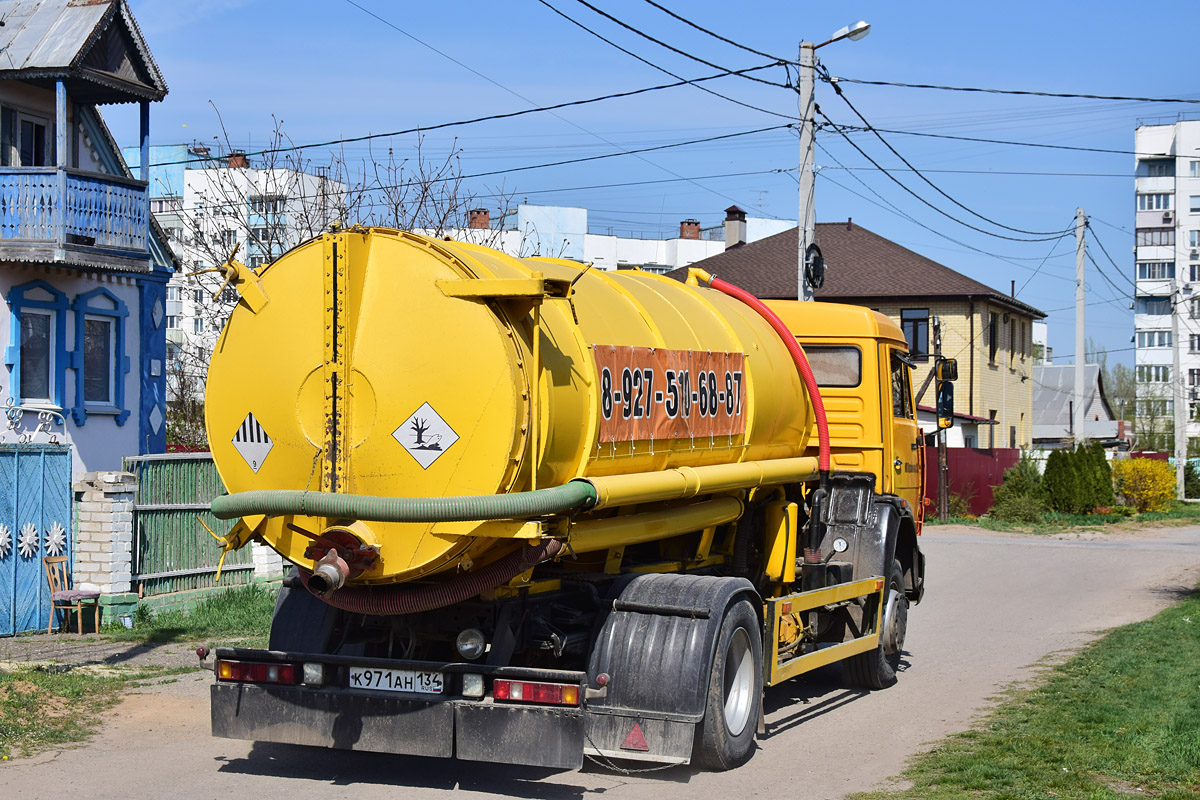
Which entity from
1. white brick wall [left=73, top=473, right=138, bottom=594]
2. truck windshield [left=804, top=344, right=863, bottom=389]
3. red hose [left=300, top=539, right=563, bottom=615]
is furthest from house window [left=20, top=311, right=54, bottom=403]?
red hose [left=300, top=539, right=563, bottom=615]

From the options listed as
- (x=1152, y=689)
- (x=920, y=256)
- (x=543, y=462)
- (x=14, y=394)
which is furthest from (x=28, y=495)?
(x=920, y=256)

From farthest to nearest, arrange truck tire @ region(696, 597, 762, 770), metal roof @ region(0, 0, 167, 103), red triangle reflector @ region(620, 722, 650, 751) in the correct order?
metal roof @ region(0, 0, 167, 103) → truck tire @ region(696, 597, 762, 770) → red triangle reflector @ region(620, 722, 650, 751)

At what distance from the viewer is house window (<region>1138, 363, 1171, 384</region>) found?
93.2m

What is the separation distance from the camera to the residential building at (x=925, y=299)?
40.4 metres

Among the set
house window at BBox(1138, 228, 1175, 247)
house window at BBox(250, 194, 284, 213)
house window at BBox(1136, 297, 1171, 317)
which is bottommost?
house window at BBox(250, 194, 284, 213)

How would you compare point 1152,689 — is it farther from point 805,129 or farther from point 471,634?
point 805,129

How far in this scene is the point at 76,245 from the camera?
1714 centimetres

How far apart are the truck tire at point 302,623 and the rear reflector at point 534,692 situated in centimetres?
146

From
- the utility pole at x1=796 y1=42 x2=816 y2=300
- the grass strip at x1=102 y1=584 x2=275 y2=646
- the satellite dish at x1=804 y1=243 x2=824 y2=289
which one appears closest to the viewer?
the grass strip at x1=102 y1=584 x2=275 y2=646

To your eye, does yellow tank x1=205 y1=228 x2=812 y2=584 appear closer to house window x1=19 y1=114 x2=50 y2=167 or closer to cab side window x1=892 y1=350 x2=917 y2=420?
cab side window x1=892 y1=350 x2=917 y2=420

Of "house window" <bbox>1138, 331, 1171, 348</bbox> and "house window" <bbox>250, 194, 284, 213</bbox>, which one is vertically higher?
"house window" <bbox>1138, 331, 1171, 348</bbox>

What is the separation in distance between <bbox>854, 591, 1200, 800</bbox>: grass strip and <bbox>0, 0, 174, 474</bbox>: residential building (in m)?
12.4

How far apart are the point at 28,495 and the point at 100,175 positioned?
20.3ft

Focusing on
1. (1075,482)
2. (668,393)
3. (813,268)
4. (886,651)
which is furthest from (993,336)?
(668,393)
